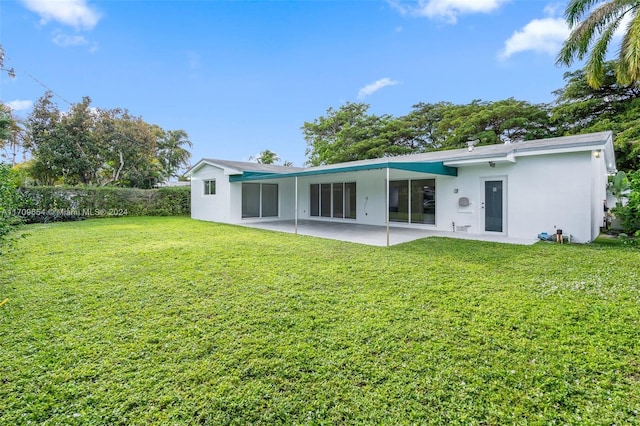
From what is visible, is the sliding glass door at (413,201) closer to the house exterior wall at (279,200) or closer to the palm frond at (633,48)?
the house exterior wall at (279,200)

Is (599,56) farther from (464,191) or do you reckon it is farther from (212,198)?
(212,198)

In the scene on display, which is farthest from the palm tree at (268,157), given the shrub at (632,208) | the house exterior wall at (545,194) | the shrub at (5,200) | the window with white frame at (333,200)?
the shrub at (632,208)

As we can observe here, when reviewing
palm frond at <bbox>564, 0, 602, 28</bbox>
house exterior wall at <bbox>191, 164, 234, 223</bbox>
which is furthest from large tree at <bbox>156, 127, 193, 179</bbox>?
palm frond at <bbox>564, 0, 602, 28</bbox>

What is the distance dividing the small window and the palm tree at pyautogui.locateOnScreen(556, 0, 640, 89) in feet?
52.5

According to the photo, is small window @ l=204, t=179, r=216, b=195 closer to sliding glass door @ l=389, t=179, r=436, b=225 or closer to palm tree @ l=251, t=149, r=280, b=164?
sliding glass door @ l=389, t=179, r=436, b=225

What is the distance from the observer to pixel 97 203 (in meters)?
16.9

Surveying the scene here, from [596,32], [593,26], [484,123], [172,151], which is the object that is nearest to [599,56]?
[596,32]

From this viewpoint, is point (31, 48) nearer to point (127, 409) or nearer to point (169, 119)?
point (169, 119)

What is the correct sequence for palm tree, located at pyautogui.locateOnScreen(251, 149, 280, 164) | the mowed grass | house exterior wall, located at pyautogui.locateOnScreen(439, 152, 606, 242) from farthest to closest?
1. palm tree, located at pyautogui.locateOnScreen(251, 149, 280, 164)
2. house exterior wall, located at pyautogui.locateOnScreen(439, 152, 606, 242)
3. the mowed grass

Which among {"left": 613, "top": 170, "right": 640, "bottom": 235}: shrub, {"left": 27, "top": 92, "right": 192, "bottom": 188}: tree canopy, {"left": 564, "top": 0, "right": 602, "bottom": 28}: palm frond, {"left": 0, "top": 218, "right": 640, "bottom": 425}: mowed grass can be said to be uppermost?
{"left": 564, "top": 0, "right": 602, "bottom": 28}: palm frond

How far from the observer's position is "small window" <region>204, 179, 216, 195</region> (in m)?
16.2

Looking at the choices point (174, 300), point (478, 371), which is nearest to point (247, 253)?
point (174, 300)

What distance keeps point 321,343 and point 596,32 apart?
14601 mm

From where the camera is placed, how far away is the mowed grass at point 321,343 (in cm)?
230
